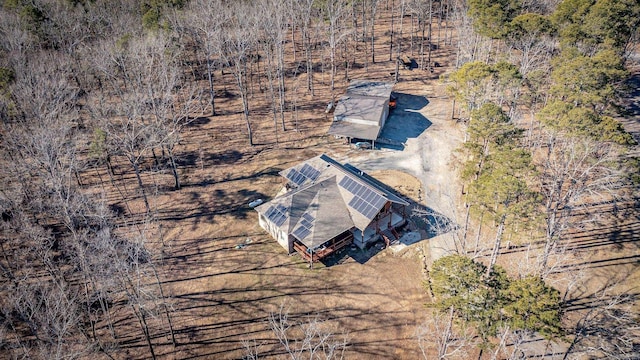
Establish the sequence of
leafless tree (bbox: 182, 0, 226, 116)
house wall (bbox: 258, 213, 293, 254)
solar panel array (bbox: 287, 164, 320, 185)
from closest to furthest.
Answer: house wall (bbox: 258, 213, 293, 254), solar panel array (bbox: 287, 164, 320, 185), leafless tree (bbox: 182, 0, 226, 116)

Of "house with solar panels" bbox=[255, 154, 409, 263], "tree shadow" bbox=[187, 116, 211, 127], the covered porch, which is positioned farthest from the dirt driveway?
"tree shadow" bbox=[187, 116, 211, 127]

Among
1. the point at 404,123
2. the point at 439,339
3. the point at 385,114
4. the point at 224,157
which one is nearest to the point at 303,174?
the point at 224,157

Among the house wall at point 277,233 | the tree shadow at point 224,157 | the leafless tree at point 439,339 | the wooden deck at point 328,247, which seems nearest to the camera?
the leafless tree at point 439,339

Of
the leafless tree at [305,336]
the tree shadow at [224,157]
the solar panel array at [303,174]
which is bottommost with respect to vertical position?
the leafless tree at [305,336]

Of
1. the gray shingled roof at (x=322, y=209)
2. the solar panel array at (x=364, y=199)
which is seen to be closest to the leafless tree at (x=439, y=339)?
the gray shingled roof at (x=322, y=209)

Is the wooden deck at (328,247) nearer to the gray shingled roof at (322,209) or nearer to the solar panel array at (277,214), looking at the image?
the gray shingled roof at (322,209)

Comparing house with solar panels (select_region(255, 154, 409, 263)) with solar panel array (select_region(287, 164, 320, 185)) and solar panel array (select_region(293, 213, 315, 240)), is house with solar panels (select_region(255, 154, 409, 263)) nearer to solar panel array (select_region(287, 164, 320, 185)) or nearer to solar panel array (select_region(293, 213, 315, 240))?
solar panel array (select_region(293, 213, 315, 240))

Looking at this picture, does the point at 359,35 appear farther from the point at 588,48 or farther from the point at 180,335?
the point at 180,335
